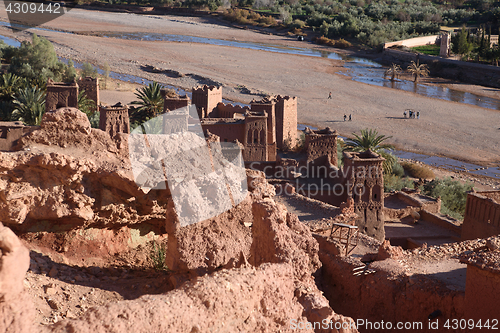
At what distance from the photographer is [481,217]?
16.7m

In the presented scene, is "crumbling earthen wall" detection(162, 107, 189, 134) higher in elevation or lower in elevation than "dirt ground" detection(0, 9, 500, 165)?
higher

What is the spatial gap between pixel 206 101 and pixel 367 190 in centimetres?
1126

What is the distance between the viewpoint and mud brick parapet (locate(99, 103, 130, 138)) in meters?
23.0

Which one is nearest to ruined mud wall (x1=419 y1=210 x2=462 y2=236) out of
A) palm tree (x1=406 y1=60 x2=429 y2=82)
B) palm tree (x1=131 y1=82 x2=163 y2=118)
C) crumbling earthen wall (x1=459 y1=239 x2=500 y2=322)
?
crumbling earthen wall (x1=459 y1=239 x2=500 y2=322)

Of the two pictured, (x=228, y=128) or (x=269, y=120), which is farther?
(x=269, y=120)

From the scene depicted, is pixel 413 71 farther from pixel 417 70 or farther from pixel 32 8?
pixel 32 8

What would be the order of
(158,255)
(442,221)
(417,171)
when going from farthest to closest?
(417,171)
(442,221)
(158,255)

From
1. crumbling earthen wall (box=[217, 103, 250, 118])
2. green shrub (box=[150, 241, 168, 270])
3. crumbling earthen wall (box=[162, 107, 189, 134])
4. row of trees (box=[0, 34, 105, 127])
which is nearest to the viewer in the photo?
green shrub (box=[150, 241, 168, 270])

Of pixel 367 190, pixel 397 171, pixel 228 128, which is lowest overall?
pixel 397 171

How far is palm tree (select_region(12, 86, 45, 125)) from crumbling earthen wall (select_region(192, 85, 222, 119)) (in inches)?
268

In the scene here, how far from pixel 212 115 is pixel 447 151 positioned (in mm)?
15927

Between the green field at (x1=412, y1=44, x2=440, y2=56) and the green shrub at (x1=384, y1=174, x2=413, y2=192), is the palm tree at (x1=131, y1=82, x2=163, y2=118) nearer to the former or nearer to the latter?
the green shrub at (x1=384, y1=174, x2=413, y2=192)

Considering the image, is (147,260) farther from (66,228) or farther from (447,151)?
(447,151)

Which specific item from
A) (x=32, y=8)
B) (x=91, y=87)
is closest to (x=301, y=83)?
(x=91, y=87)
